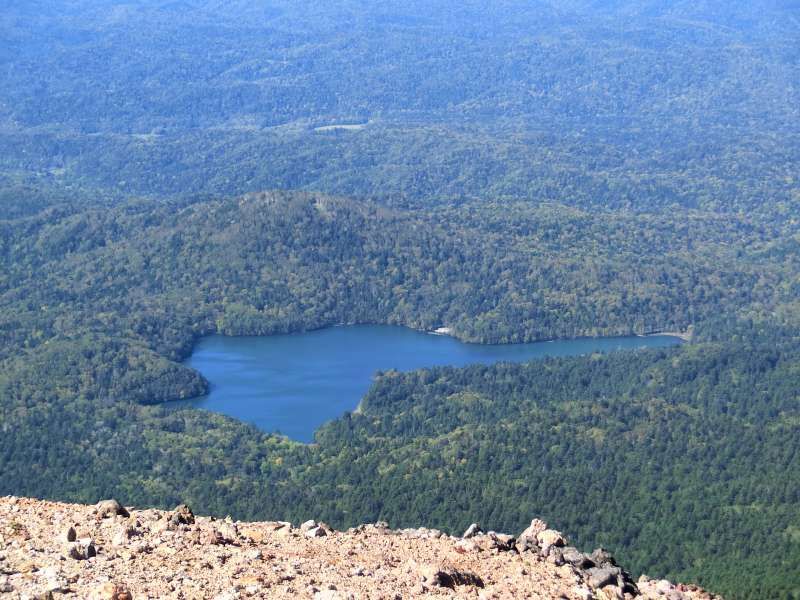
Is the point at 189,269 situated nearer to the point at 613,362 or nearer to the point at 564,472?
the point at 613,362

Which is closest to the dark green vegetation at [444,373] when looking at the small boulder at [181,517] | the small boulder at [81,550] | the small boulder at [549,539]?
the small boulder at [549,539]

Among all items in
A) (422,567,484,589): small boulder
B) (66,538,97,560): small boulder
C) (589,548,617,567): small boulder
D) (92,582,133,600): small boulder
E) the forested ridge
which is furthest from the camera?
the forested ridge

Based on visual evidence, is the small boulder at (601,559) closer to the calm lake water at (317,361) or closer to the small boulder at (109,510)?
the small boulder at (109,510)

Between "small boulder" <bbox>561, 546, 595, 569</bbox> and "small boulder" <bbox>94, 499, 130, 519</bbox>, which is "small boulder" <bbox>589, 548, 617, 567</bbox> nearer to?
"small boulder" <bbox>561, 546, 595, 569</bbox>

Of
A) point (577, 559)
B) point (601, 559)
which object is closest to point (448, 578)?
point (577, 559)

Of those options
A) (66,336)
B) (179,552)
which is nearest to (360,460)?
(66,336)

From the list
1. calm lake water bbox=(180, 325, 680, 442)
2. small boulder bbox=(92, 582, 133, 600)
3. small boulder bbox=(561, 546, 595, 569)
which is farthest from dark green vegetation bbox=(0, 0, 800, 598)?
small boulder bbox=(92, 582, 133, 600)

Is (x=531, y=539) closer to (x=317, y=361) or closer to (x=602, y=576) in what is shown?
(x=602, y=576)
